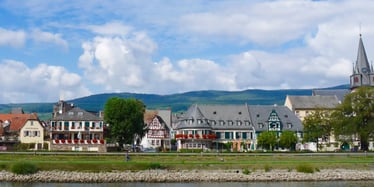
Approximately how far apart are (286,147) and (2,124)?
2032 inches

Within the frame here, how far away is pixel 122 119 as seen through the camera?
94.2 meters

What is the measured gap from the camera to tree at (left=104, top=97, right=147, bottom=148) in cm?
9362

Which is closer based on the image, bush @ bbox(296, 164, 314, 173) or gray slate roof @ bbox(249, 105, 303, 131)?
bush @ bbox(296, 164, 314, 173)

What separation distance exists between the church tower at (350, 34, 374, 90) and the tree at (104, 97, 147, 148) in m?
56.0

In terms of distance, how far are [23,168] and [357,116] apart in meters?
55.8

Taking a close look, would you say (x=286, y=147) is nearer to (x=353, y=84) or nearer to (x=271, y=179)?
(x=353, y=84)

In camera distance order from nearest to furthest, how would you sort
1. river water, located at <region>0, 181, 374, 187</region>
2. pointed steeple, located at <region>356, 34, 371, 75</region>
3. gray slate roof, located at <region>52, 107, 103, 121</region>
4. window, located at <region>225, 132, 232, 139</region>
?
river water, located at <region>0, 181, 374, 187</region> < gray slate roof, located at <region>52, 107, 103, 121</region> < window, located at <region>225, 132, 232, 139</region> < pointed steeple, located at <region>356, 34, 371, 75</region>

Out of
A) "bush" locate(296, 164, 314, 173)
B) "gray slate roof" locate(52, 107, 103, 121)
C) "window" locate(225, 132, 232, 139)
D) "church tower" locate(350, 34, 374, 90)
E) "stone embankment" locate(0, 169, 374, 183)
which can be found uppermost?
"church tower" locate(350, 34, 374, 90)

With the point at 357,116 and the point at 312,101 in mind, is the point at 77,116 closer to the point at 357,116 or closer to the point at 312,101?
the point at 357,116

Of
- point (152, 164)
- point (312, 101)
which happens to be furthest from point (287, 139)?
point (152, 164)

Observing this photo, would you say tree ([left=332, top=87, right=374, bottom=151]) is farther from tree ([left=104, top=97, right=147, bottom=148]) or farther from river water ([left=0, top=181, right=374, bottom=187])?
river water ([left=0, top=181, right=374, bottom=187])

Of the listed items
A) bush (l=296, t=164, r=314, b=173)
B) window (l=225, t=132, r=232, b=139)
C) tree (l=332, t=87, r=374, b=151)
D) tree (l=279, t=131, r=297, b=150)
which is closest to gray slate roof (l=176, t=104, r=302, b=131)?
window (l=225, t=132, r=232, b=139)

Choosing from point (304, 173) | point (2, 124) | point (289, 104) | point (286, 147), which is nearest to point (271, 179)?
point (304, 173)

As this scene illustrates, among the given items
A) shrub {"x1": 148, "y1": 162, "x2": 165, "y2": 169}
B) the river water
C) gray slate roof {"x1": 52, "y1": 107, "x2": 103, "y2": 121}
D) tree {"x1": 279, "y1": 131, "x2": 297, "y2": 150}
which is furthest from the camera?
gray slate roof {"x1": 52, "y1": 107, "x2": 103, "y2": 121}
